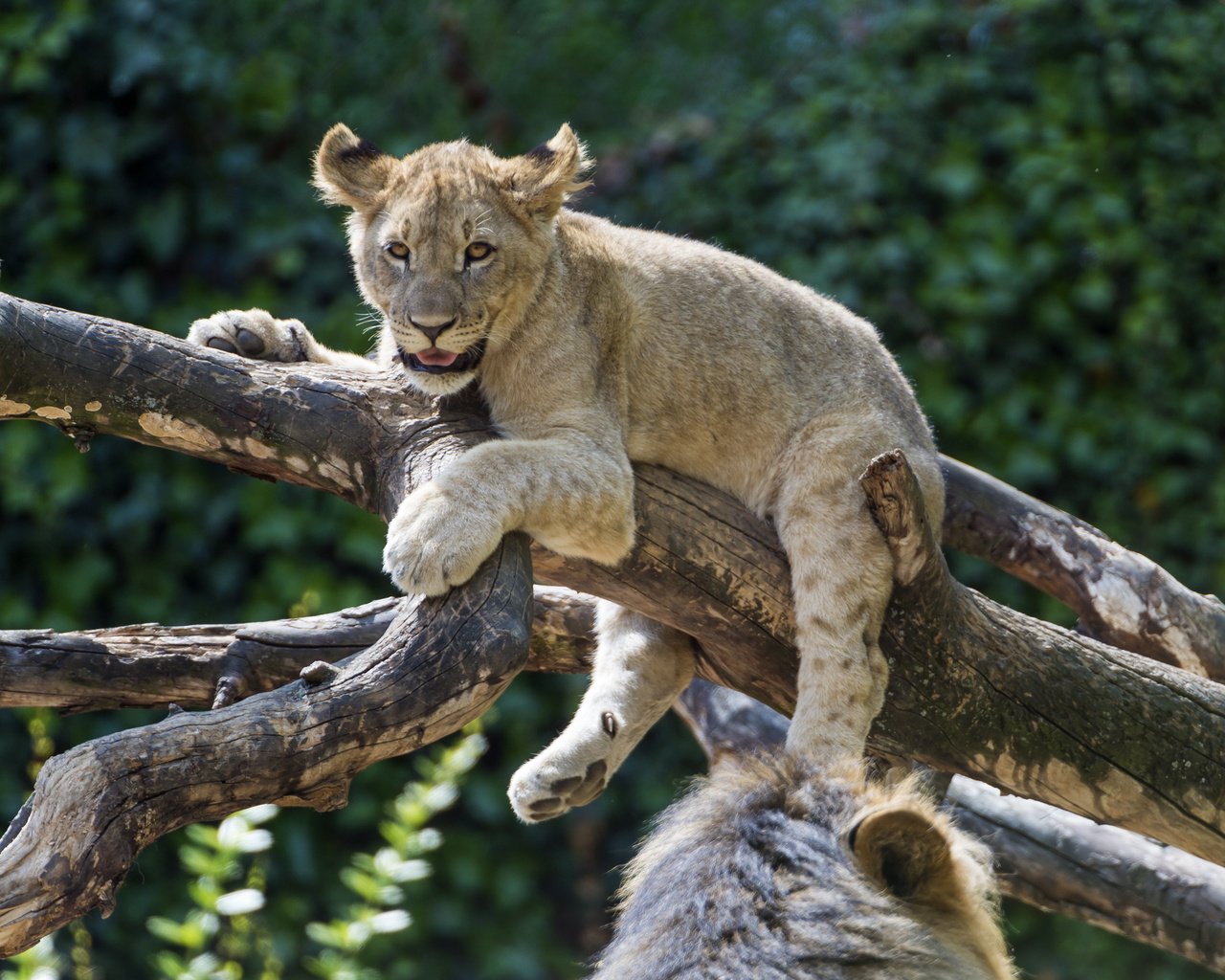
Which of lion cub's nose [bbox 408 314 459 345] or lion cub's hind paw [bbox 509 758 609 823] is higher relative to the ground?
lion cub's nose [bbox 408 314 459 345]

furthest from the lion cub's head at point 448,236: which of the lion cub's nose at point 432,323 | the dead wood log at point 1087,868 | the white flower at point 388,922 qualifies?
the dead wood log at point 1087,868

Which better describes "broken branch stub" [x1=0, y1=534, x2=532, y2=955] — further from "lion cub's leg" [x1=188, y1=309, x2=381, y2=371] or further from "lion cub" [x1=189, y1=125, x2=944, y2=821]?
"lion cub's leg" [x1=188, y1=309, x2=381, y2=371]

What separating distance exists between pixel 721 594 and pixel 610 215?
12.3 ft

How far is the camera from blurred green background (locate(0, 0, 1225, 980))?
604cm

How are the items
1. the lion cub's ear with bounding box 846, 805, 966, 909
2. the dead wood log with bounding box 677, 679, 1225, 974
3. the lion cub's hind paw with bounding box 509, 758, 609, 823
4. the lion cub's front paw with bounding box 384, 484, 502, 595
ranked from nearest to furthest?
the lion cub's ear with bounding box 846, 805, 966, 909
the lion cub's front paw with bounding box 384, 484, 502, 595
the lion cub's hind paw with bounding box 509, 758, 609, 823
the dead wood log with bounding box 677, 679, 1225, 974

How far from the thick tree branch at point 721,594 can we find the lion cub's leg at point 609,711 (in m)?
0.21

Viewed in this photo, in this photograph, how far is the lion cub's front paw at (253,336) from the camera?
359 cm

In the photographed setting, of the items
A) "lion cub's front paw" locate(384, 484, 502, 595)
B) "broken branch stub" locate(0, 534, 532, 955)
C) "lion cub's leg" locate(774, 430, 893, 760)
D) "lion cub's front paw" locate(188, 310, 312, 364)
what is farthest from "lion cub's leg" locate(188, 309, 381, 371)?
"lion cub's leg" locate(774, 430, 893, 760)

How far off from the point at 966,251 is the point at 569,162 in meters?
3.62

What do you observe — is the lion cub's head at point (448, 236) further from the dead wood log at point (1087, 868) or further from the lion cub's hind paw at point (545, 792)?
the dead wood log at point (1087, 868)

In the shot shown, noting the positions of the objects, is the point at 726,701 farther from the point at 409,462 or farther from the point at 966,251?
the point at 966,251

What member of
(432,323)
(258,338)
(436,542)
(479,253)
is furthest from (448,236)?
(436,542)

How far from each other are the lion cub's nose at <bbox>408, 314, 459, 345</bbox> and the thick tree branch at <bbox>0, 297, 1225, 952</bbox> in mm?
161

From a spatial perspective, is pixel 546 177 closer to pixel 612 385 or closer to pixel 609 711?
pixel 612 385
